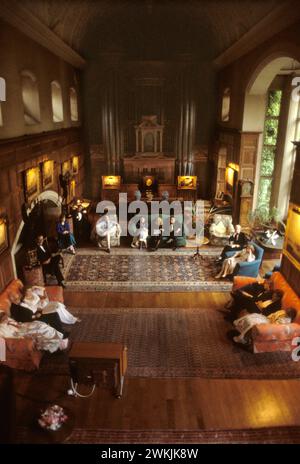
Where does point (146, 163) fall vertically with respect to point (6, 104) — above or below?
below

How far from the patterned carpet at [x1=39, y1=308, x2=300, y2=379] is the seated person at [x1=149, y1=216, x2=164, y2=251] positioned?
12.1 ft

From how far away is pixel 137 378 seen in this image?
569 centimetres

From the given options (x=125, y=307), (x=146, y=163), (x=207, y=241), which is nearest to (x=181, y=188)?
(x=146, y=163)

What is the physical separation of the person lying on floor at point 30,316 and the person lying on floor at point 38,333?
159 millimetres

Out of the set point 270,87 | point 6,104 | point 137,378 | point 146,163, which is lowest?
point 137,378

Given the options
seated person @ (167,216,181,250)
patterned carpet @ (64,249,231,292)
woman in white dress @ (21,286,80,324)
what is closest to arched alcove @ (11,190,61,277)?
woman in white dress @ (21,286,80,324)

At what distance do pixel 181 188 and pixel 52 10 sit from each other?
872 cm

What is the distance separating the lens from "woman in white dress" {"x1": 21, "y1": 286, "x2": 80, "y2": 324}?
6757 millimetres

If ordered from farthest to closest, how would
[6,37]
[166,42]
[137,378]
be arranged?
[166,42], [6,37], [137,378]

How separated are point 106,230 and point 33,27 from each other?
224 inches

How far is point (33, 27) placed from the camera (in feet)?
28.4

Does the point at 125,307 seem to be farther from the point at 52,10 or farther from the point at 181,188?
the point at 181,188

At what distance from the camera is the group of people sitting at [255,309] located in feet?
20.9

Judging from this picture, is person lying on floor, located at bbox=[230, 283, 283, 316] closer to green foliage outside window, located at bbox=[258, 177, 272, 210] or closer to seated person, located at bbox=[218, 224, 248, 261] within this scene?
seated person, located at bbox=[218, 224, 248, 261]
